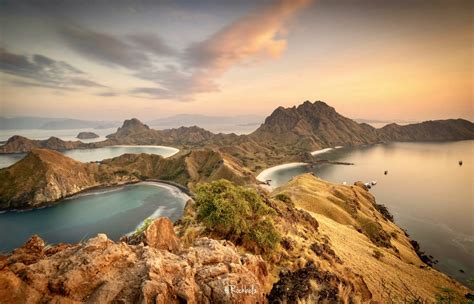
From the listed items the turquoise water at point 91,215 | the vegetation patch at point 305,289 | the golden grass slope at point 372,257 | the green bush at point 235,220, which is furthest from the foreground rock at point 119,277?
the turquoise water at point 91,215

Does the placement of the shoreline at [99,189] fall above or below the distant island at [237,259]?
below

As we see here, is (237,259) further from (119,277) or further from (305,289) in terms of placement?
(119,277)

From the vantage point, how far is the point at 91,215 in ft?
413

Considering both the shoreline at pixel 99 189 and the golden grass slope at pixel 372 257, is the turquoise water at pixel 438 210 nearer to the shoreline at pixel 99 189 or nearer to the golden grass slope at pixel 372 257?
the golden grass slope at pixel 372 257

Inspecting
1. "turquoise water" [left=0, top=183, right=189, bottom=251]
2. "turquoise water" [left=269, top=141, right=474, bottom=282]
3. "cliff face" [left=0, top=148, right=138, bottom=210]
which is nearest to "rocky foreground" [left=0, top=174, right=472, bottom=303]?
"turquoise water" [left=269, top=141, right=474, bottom=282]

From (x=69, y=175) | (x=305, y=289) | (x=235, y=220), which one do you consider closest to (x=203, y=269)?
(x=305, y=289)

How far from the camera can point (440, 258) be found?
7400 cm

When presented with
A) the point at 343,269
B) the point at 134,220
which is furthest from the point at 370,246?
the point at 134,220

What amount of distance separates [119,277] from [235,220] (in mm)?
21821

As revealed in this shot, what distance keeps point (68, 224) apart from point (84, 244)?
127764 mm

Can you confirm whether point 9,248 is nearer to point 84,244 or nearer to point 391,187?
point 84,244

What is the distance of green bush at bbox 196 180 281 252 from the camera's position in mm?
34531

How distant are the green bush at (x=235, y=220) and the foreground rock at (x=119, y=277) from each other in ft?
52.0

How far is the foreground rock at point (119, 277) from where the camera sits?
42.8 feet
